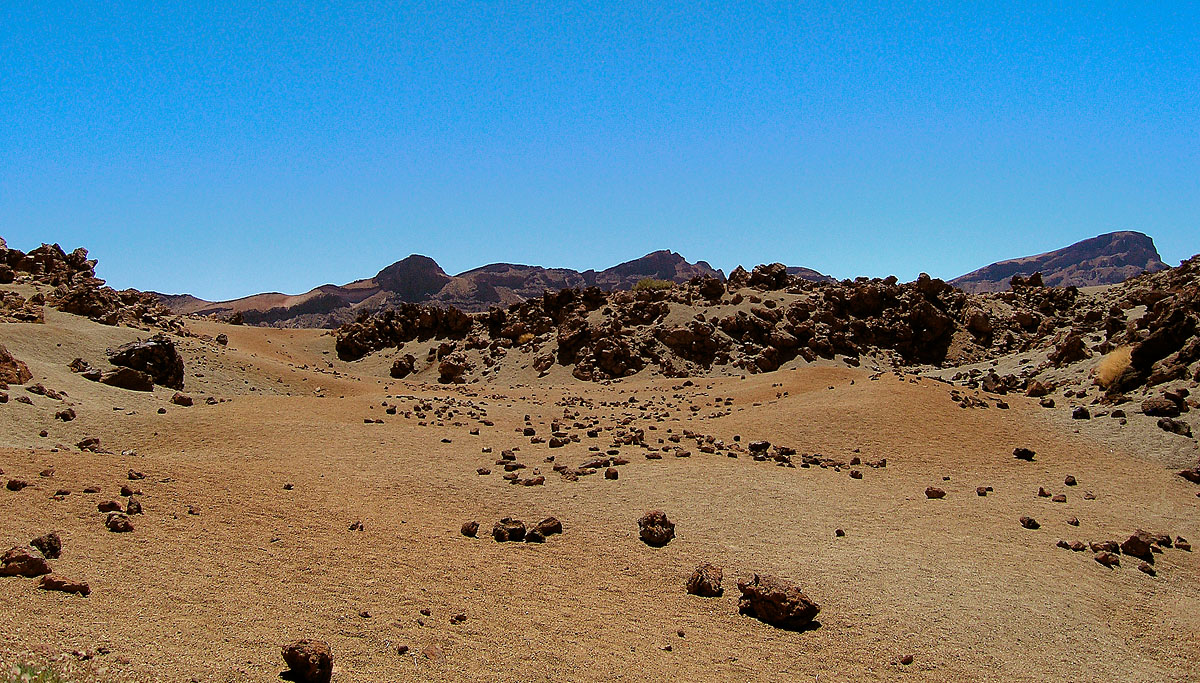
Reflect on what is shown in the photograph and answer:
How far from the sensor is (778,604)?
629cm

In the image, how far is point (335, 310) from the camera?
9656 cm

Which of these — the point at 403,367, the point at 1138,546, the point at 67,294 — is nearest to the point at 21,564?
the point at 1138,546

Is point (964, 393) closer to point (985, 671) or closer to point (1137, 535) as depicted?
point (1137, 535)

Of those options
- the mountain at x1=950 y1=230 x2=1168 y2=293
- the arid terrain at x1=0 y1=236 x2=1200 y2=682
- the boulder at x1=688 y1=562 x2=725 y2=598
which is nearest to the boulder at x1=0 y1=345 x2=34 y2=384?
the arid terrain at x1=0 y1=236 x2=1200 y2=682

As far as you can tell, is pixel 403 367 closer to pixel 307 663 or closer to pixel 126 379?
pixel 126 379

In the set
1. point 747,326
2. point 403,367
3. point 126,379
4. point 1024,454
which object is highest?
point 747,326

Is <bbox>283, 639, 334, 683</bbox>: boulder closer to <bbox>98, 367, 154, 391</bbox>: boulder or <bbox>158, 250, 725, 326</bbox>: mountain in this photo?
<bbox>98, 367, 154, 391</bbox>: boulder

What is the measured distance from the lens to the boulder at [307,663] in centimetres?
432

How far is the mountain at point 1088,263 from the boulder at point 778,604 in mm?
141073

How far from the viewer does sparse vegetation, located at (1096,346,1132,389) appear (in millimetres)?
16859

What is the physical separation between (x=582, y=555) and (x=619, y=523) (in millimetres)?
1223

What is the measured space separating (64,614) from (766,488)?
8.59 m

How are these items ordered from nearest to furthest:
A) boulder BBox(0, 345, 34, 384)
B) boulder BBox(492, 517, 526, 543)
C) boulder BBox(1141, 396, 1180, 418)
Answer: boulder BBox(492, 517, 526, 543) < boulder BBox(0, 345, 34, 384) < boulder BBox(1141, 396, 1180, 418)

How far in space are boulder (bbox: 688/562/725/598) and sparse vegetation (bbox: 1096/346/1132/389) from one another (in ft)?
48.0
